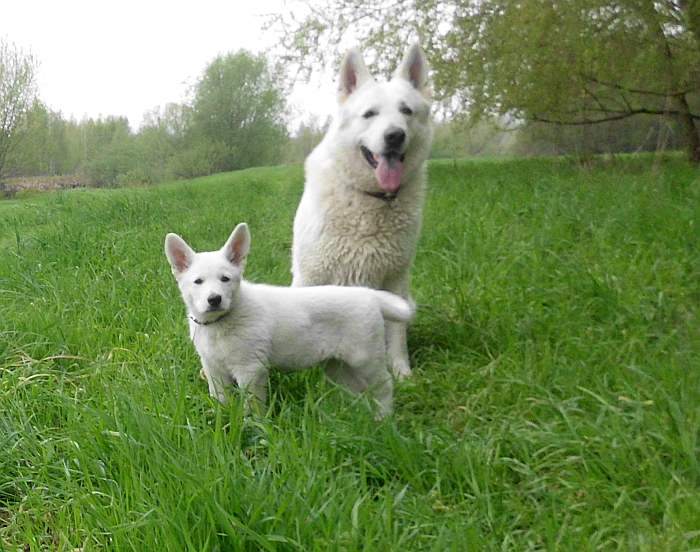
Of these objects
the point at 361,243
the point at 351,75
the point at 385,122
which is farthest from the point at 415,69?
the point at 361,243

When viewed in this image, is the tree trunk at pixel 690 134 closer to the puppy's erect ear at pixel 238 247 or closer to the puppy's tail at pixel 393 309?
the puppy's tail at pixel 393 309

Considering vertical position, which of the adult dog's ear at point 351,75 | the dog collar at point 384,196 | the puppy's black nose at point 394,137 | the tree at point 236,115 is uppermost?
the tree at point 236,115

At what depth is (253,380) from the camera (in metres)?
2.54

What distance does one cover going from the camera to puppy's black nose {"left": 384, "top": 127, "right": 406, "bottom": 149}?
341 centimetres

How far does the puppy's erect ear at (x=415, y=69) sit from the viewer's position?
373cm

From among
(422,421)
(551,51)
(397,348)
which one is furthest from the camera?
(551,51)

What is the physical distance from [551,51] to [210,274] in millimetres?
7333

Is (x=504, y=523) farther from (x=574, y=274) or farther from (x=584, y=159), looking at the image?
(x=584, y=159)

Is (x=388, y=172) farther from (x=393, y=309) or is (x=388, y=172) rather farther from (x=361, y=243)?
(x=393, y=309)

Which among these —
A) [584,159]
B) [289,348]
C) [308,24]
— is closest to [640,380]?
[289,348]

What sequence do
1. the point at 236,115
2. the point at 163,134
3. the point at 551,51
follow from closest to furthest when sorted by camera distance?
the point at 551,51
the point at 163,134
the point at 236,115

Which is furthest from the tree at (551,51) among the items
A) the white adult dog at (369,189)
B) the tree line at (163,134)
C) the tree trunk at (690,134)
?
the white adult dog at (369,189)

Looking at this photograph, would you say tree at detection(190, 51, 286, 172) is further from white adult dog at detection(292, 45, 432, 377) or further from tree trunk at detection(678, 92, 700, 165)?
white adult dog at detection(292, 45, 432, 377)

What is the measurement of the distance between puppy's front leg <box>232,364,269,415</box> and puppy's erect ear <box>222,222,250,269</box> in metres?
0.47
